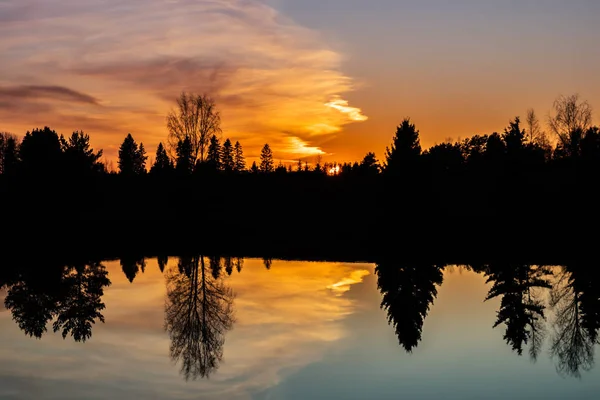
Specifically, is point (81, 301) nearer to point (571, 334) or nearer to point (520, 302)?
point (520, 302)

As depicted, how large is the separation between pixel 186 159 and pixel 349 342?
63064 mm

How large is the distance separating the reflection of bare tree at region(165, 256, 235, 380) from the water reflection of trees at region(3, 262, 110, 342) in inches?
133

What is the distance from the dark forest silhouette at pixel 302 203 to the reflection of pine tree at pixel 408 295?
27.4 ft

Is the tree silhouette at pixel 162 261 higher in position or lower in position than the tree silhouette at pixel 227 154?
lower

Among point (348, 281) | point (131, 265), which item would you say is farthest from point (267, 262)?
point (131, 265)

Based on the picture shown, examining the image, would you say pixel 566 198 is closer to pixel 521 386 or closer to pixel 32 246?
pixel 521 386

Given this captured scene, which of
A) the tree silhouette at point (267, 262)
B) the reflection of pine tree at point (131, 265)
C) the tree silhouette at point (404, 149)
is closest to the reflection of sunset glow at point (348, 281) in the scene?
the tree silhouette at point (267, 262)

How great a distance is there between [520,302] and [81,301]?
20819 millimetres

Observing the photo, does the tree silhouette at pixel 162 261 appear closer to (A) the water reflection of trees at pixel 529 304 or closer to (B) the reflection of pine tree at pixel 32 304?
(B) the reflection of pine tree at pixel 32 304

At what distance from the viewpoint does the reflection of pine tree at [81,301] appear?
20172 mm

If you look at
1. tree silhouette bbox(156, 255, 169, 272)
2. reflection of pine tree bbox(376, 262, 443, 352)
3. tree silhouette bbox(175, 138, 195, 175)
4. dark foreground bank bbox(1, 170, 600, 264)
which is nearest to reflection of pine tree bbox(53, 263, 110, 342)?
tree silhouette bbox(156, 255, 169, 272)

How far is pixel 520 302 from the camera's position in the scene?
24.3m

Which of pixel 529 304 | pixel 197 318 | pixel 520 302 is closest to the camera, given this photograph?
pixel 197 318

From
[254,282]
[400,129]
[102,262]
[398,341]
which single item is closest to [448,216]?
[400,129]
